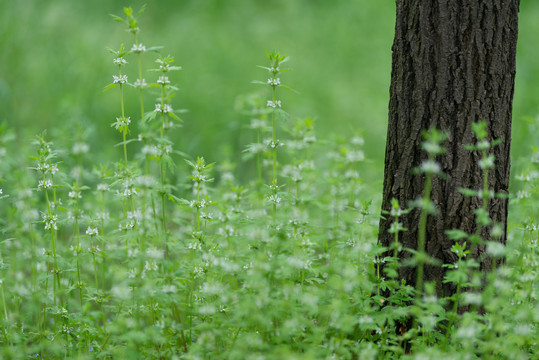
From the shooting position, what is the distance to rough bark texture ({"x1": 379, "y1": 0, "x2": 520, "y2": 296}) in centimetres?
275

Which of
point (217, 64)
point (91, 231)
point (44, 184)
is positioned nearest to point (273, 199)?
point (91, 231)

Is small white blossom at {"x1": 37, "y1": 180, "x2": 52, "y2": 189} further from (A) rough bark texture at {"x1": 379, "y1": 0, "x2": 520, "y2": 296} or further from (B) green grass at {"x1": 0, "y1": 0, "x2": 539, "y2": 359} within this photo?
(A) rough bark texture at {"x1": 379, "y1": 0, "x2": 520, "y2": 296}

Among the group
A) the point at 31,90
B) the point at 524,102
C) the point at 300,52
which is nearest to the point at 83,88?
the point at 31,90

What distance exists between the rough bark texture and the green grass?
0.24m

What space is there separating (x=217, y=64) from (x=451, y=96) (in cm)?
541

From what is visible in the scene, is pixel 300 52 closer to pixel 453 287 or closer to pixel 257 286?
pixel 453 287

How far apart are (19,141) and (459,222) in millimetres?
4705

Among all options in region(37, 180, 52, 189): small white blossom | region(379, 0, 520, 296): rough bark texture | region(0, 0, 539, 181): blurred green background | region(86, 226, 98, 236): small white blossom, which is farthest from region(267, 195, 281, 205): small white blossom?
region(0, 0, 539, 181): blurred green background

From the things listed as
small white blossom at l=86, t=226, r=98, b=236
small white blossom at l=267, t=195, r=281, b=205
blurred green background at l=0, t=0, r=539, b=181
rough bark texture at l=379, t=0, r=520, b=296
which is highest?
blurred green background at l=0, t=0, r=539, b=181

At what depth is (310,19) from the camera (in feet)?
34.1

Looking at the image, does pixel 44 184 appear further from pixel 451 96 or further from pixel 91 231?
pixel 451 96

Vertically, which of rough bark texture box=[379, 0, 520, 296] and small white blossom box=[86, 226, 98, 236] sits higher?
rough bark texture box=[379, 0, 520, 296]

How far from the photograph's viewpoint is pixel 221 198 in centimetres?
388

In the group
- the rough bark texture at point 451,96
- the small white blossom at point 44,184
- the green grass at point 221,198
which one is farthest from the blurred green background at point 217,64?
the rough bark texture at point 451,96
